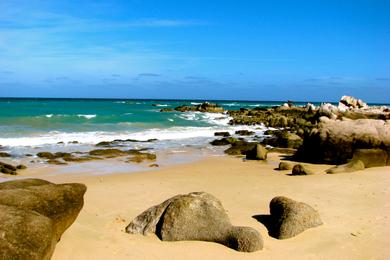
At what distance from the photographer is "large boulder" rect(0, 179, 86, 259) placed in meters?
4.84

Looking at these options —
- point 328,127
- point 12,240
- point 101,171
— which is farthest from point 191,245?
point 328,127

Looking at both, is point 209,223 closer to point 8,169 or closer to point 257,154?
point 8,169

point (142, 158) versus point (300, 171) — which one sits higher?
point (300, 171)

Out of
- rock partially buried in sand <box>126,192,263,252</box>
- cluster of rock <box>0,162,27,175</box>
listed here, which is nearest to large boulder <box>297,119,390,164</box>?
rock partially buried in sand <box>126,192,263,252</box>

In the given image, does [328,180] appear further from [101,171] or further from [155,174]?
[101,171]

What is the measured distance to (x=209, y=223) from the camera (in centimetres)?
708

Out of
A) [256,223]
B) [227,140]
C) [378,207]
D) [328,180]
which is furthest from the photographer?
[227,140]

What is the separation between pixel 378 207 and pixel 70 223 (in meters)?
6.02

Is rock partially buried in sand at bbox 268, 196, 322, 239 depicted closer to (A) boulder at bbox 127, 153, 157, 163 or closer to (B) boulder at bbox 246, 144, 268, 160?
(B) boulder at bbox 246, 144, 268, 160

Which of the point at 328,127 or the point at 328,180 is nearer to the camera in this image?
the point at 328,180

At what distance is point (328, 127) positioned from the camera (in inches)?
625

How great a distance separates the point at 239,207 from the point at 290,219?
1847mm

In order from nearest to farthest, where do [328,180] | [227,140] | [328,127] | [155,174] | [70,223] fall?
[70,223], [328,180], [155,174], [328,127], [227,140]

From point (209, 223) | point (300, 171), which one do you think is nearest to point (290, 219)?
point (209, 223)
